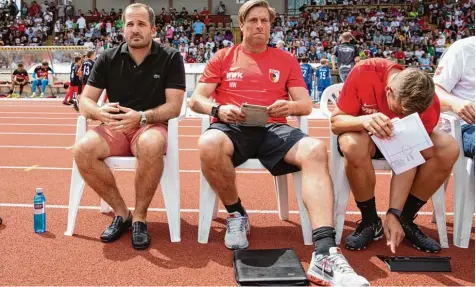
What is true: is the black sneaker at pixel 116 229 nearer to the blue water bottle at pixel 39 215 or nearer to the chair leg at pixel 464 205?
the blue water bottle at pixel 39 215

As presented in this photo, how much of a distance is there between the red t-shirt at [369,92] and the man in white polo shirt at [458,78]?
0.27 meters

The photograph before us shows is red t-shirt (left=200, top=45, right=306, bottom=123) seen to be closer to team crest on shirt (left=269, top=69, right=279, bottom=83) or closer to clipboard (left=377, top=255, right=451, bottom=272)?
team crest on shirt (left=269, top=69, right=279, bottom=83)

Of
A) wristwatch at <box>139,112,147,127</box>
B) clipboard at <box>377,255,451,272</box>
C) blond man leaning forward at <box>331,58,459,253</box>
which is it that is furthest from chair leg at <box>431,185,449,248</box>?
wristwatch at <box>139,112,147,127</box>

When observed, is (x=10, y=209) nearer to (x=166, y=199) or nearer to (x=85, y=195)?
(x=85, y=195)

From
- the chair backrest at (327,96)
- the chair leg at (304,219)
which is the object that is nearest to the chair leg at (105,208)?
the chair leg at (304,219)

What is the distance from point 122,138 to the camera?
10.1ft

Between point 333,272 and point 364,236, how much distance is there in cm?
67

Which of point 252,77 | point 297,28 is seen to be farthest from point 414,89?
point 297,28

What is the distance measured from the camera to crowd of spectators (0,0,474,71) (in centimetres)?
2247

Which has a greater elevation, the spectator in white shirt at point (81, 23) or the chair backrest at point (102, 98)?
the spectator in white shirt at point (81, 23)

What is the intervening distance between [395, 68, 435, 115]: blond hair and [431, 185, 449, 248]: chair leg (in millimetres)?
757

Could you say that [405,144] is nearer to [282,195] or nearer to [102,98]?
[282,195]

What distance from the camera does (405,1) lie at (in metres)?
28.1

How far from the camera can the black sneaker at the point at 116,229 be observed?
2932 millimetres
